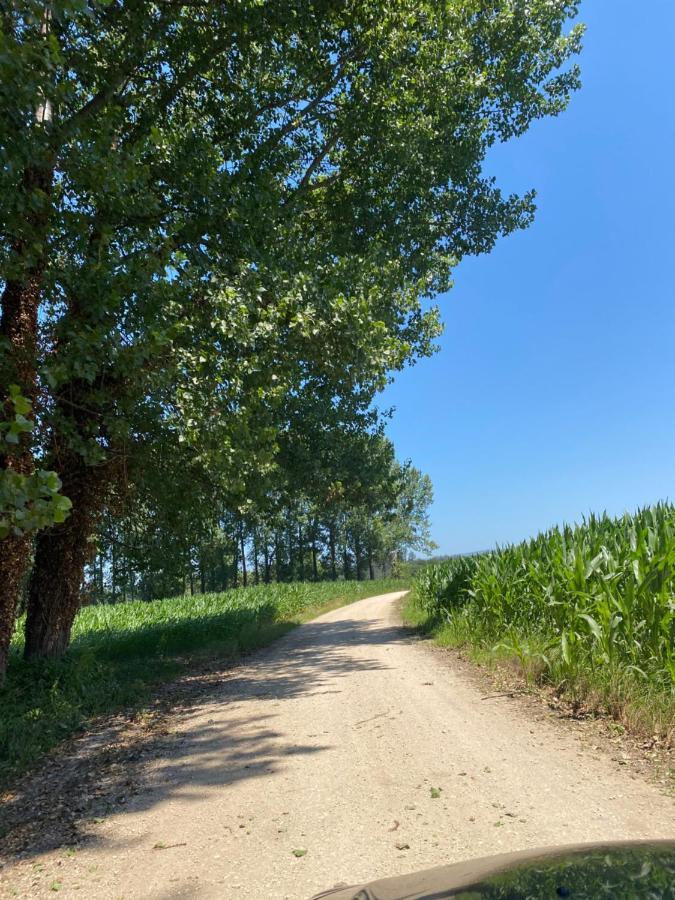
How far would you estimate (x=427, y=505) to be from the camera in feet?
220

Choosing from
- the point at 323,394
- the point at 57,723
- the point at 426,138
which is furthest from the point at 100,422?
the point at 426,138

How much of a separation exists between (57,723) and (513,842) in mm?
5869

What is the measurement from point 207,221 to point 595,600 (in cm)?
750

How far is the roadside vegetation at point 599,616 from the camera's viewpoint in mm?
5520

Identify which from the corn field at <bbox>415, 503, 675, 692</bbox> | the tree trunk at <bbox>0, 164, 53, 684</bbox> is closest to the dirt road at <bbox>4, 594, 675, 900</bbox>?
the corn field at <bbox>415, 503, 675, 692</bbox>

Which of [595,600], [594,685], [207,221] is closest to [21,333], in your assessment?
[207,221]

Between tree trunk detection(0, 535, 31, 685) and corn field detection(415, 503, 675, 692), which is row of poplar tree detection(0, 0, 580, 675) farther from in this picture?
corn field detection(415, 503, 675, 692)

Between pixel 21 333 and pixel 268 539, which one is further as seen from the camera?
pixel 268 539

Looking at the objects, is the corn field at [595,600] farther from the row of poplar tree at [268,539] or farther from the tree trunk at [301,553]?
the tree trunk at [301,553]

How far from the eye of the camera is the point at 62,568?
912cm

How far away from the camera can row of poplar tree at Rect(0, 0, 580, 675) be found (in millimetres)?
5957

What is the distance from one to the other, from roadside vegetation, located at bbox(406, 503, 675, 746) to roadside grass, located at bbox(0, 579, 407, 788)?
5923mm

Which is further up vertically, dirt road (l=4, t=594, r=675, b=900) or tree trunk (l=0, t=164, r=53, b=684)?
tree trunk (l=0, t=164, r=53, b=684)

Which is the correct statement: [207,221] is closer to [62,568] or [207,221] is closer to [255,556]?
[62,568]
